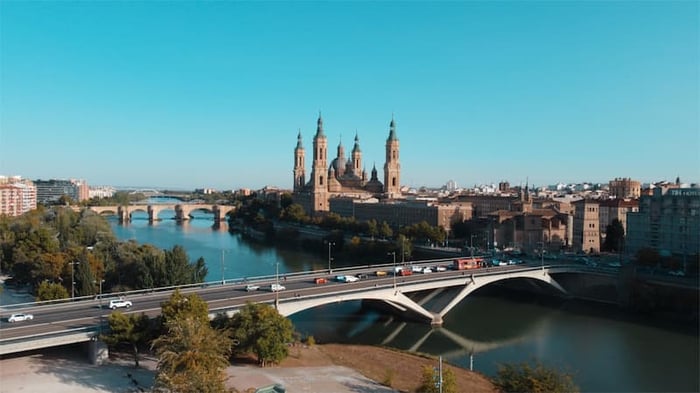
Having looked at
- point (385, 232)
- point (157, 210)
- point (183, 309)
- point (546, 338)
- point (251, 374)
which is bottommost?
point (546, 338)

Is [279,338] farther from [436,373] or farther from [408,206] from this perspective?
[408,206]

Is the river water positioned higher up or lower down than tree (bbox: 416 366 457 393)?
lower down

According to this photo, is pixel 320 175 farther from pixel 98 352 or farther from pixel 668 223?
pixel 98 352

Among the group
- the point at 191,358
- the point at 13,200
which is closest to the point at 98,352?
the point at 191,358

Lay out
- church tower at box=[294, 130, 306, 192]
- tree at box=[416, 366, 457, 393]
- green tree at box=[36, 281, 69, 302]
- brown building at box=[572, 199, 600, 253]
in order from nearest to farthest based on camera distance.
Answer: tree at box=[416, 366, 457, 393], green tree at box=[36, 281, 69, 302], brown building at box=[572, 199, 600, 253], church tower at box=[294, 130, 306, 192]

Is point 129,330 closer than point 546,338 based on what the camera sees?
Yes

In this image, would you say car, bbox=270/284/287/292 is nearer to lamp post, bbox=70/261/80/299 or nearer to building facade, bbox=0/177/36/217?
lamp post, bbox=70/261/80/299

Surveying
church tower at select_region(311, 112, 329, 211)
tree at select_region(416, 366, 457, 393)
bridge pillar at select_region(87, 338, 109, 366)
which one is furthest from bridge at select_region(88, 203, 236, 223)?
tree at select_region(416, 366, 457, 393)

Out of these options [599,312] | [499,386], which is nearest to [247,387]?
[499,386]
